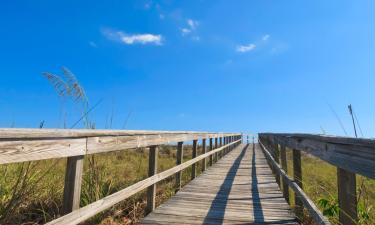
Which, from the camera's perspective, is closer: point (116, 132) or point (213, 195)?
point (116, 132)

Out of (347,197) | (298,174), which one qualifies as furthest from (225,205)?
(347,197)

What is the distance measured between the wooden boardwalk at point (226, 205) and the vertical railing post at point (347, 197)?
1825 mm

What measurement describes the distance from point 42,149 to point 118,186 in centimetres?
355

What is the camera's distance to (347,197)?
2.51m

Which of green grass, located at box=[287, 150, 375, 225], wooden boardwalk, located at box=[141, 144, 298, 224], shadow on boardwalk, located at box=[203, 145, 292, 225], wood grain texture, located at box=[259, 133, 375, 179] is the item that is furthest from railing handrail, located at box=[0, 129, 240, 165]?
green grass, located at box=[287, 150, 375, 225]

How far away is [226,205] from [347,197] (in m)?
2.87

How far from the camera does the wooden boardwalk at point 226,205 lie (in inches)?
171

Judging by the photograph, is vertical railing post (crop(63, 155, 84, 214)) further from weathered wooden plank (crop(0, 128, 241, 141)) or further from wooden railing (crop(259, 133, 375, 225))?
wooden railing (crop(259, 133, 375, 225))

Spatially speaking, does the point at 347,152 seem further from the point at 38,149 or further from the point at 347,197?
the point at 38,149

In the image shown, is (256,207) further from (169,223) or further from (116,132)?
(116,132)

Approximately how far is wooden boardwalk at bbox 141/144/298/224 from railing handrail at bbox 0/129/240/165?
132 centimetres

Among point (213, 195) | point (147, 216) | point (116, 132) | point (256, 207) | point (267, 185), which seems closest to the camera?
point (116, 132)

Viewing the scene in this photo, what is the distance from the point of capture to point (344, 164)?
228 centimetres

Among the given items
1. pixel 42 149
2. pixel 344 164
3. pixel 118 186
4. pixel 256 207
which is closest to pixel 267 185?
pixel 256 207
